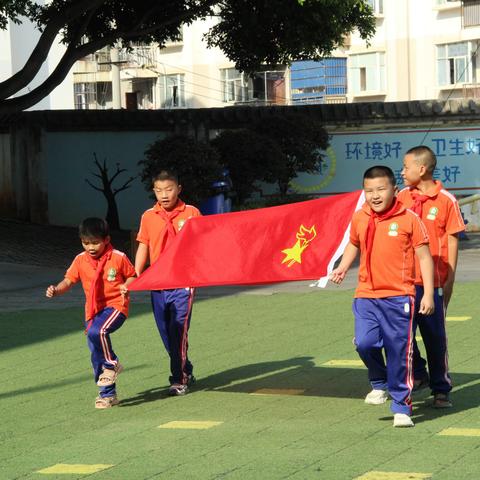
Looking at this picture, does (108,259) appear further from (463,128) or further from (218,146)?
(463,128)

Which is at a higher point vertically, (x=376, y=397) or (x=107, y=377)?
(x=107, y=377)

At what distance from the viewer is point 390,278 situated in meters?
7.51

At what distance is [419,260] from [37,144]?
18.0 meters

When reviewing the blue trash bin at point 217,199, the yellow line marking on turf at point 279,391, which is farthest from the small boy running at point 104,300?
the blue trash bin at point 217,199

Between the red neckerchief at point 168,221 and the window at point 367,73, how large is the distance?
137 feet

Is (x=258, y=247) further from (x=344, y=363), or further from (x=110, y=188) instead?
(x=110, y=188)

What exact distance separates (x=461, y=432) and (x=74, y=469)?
226 centimetres

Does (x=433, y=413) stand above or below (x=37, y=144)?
below

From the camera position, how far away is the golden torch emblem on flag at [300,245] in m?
8.27

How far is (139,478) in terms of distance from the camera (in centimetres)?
635

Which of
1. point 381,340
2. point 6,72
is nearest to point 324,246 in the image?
point 381,340

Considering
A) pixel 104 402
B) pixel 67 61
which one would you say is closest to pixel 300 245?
pixel 104 402

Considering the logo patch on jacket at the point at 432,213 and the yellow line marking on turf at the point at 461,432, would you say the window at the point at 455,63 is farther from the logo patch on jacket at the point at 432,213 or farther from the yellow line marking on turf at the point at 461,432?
the yellow line marking on turf at the point at 461,432

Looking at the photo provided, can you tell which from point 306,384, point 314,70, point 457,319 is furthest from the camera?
point 314,70
